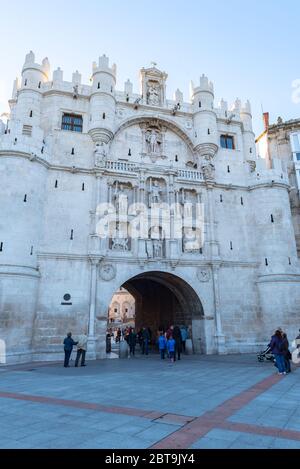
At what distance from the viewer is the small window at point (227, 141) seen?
26781 mm

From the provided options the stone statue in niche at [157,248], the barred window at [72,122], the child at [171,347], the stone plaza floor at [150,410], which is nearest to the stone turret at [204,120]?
the stone statue in niche at [157,248]

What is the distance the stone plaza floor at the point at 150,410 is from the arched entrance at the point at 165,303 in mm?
8869

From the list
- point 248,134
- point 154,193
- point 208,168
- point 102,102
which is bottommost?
point 154,193

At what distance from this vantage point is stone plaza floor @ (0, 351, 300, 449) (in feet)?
18.1

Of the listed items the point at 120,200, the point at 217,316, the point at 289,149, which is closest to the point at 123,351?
the point at 217,316

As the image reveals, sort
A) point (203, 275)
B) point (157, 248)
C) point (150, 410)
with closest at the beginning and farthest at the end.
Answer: point (150, 410) → point (157, 248) → point (203, 275)

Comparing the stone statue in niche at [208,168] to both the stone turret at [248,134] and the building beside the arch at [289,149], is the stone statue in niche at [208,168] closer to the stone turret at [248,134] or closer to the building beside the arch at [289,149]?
the stone turret at [248,134]

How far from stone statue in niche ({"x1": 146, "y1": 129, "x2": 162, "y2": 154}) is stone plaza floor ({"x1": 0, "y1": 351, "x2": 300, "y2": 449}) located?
1654cm

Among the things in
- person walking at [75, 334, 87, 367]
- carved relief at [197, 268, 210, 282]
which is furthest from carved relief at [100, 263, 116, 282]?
carved relief at [197, 268, 210, 282]

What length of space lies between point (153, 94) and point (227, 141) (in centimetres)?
722

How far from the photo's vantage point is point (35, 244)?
1920 cm

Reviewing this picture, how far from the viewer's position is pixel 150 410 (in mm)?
7512

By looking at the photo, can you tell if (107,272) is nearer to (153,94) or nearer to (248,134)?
(153,94)

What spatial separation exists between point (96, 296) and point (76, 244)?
3.51 meters
